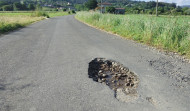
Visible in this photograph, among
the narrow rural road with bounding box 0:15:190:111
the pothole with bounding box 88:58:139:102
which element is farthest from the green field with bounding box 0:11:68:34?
the pothole with bounding box 88:58:139:102

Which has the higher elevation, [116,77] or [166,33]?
[166,33]

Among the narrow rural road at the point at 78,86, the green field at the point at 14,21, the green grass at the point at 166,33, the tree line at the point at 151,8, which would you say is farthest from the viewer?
the green field at the point at 14,21

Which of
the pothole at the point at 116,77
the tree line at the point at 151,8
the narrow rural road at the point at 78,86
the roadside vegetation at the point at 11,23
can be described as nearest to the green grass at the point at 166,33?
the tree line at the point at 151,8

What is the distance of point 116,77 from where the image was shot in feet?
13.0

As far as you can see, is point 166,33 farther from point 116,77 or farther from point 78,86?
point 78,86

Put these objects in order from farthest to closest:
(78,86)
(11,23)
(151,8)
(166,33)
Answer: (151,8)
(11,23)
(166,33)
(78,86)

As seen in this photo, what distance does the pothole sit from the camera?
10.2 feet

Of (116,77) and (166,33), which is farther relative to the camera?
(166,33)

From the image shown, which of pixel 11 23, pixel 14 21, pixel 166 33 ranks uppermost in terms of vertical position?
pixel 14 21

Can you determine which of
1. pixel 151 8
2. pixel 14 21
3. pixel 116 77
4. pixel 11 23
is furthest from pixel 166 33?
pixel 151 8

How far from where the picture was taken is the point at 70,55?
5.89 meters

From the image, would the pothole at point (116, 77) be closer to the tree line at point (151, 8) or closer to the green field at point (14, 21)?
the tree line at point (151, 8)

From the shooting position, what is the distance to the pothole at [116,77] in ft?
10.2

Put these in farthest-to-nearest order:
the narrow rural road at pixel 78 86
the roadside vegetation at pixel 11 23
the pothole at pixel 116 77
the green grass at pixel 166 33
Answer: the roadside vegetation at pixel 11 23 < the green grass at pixel 166 33 < the pothole at pixel 116 77 < the narrow rural road at pixel 78 86
